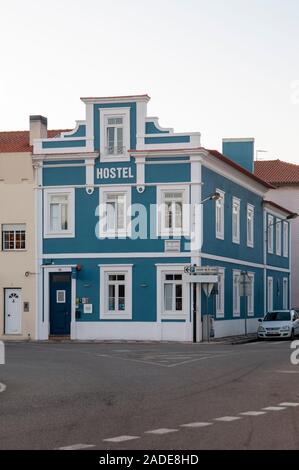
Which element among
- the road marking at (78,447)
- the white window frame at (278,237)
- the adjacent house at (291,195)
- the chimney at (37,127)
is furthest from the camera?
the adjacent house at (291,195)

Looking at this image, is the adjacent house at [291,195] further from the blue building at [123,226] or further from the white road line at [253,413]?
the white road line at [253,413]

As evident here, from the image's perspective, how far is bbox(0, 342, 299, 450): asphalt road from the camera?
40.4 feet

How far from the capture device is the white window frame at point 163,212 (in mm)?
43562

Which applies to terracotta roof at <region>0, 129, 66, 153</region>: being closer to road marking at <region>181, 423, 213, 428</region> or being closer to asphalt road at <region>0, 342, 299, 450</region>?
asphalt road at <region>0, 342, 299, 450</region>

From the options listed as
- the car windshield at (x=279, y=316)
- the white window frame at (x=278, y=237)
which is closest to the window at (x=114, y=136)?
the car windshield at (x=279, y=316)

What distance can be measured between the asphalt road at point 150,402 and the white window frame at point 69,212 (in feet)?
45.5

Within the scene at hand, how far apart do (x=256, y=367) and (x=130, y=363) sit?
12.8ft

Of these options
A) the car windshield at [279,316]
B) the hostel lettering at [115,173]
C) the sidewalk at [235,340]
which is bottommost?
the sidewalk at [235,340]

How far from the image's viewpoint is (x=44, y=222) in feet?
148

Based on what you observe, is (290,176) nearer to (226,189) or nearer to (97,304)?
(226,189)

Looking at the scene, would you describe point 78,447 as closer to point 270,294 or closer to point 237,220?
point 237,220

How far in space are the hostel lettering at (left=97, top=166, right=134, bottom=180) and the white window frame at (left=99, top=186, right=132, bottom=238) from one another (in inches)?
18.9

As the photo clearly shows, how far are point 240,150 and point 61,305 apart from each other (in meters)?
19.5
